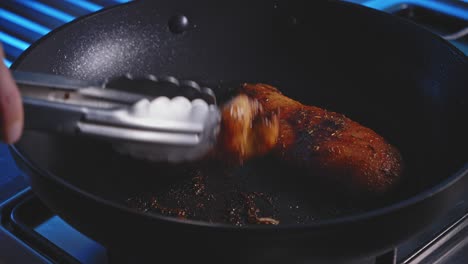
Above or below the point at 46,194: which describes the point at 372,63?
above

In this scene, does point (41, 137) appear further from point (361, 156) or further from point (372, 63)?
point (372, 63)

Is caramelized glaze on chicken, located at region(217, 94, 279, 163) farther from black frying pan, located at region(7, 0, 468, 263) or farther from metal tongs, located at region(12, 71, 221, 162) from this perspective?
metal tongs, located at region(12, 71, 221, 162)

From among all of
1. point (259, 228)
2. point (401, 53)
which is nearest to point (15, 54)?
point (401, 53)

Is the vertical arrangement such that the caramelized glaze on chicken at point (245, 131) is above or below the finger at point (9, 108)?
below

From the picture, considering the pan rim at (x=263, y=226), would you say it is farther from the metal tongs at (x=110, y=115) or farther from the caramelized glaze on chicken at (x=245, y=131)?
the caramelized glaze on chicken at (x=245, y=131)

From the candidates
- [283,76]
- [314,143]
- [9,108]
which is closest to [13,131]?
[9,108]

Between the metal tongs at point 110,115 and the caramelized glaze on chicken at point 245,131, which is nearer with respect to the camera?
the metal tongs at point 110,115

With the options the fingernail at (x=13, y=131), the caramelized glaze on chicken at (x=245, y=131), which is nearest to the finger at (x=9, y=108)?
the fingernail at (x=13, y=131)

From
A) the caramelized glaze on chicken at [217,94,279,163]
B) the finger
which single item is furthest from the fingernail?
the caramelized glaze on chicken at [217,94,279,163]
